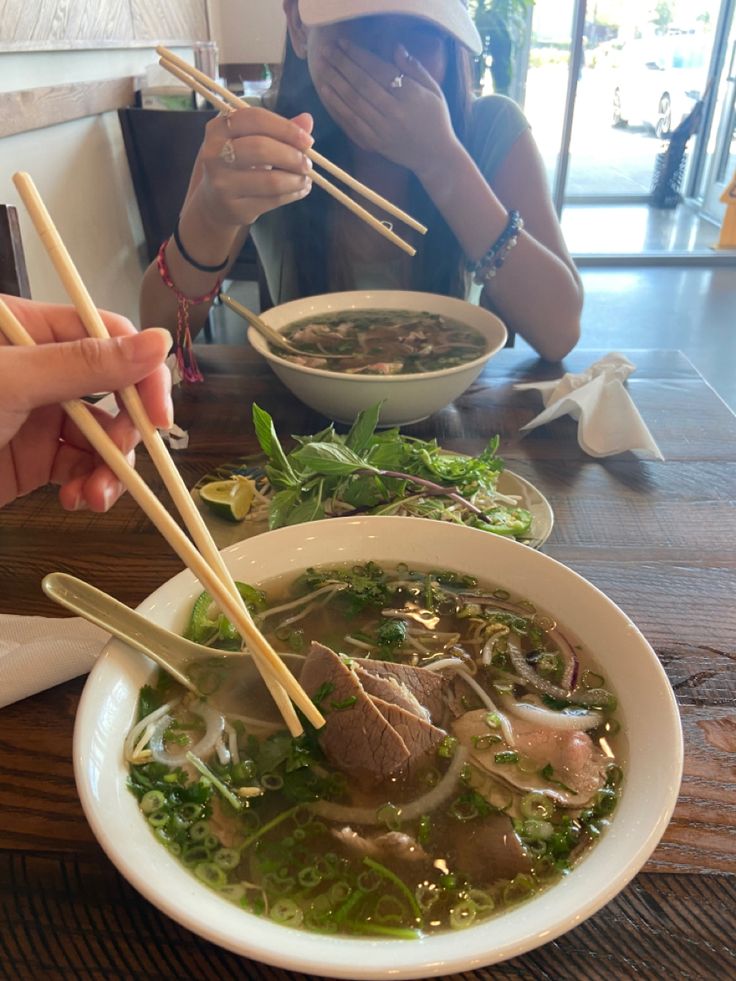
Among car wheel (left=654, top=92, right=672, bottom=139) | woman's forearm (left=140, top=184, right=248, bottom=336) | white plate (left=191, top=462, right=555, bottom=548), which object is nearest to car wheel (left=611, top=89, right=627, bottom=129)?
car wheel (left=654, top=92, right=672, bottom=139)

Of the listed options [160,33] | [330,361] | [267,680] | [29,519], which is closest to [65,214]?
[160,33]

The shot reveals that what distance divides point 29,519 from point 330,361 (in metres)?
0.75

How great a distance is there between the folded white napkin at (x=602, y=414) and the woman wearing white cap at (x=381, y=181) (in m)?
0.39

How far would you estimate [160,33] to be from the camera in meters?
4.75

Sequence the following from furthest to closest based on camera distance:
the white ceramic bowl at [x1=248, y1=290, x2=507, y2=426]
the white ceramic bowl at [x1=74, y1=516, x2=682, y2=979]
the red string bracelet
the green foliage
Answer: the green foliage → the red string bracelet → the white ceramic bowl at [x1=248, y1=290, x2=507, y2=426] → the white ceramic bowl at [x1=74, y1=516, x2=682, y2=979]

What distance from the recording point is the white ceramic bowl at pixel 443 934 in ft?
A: 1.82

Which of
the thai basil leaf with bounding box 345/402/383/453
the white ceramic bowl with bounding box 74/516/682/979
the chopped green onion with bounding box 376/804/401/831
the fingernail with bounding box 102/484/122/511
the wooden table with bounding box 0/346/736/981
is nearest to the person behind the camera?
the white ceramic bowl with bounding box 74/516/682/979

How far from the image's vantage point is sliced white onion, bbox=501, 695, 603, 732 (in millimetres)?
835

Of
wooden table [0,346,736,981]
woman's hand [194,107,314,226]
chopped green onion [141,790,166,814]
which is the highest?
woman's hand [194,107,314,226]

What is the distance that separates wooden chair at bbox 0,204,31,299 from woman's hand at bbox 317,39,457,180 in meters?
0.96

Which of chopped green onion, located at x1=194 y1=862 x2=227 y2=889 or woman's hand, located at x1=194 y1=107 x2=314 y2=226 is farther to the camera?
woman's hand, located at x1=194 y1=107 x2=314 y2=226

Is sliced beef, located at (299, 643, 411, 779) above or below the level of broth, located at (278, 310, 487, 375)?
below

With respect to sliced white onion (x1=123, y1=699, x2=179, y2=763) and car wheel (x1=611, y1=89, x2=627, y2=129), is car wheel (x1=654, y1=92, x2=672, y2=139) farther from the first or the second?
sliced white onion (x1=123, y1=699, x2=179, y2=763)

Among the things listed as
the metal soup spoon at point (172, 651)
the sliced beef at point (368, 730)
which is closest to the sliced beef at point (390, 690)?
the sliced beef at point (368, 730)
